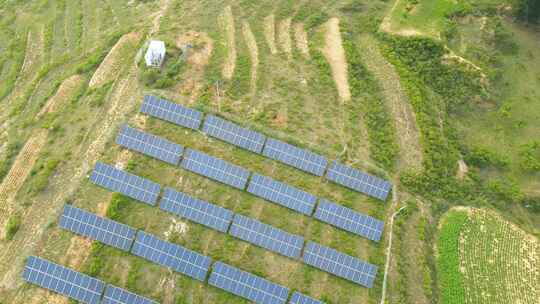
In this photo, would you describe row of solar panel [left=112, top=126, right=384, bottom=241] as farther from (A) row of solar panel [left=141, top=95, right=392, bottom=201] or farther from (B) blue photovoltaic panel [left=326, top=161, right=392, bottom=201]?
(B) blue photovoltaic panel [left=326, top=161, right=392, bottom=201]

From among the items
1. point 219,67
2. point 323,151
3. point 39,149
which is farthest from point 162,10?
A: point 323,151

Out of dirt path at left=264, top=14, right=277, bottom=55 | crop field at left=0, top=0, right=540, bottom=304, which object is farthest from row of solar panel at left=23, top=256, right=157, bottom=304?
dirt path at left=264, top=14, right=277, bottom=55

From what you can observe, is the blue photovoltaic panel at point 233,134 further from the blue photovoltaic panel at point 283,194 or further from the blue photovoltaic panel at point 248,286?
the blue photovoltaic panel at point 248,286

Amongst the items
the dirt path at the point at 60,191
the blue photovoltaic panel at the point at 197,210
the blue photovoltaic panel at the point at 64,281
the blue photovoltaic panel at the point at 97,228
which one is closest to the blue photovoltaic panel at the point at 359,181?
the blue photovoltaic panel at the point at 197,210

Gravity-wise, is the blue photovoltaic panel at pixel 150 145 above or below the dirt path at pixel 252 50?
below

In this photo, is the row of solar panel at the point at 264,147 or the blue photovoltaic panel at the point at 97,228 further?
the row of solar panel at the point at 264,147

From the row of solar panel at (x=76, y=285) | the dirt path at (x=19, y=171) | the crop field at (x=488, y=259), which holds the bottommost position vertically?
the crop field at (x=488, y=259)

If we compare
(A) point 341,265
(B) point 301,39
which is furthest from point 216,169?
(B) point 301,39
